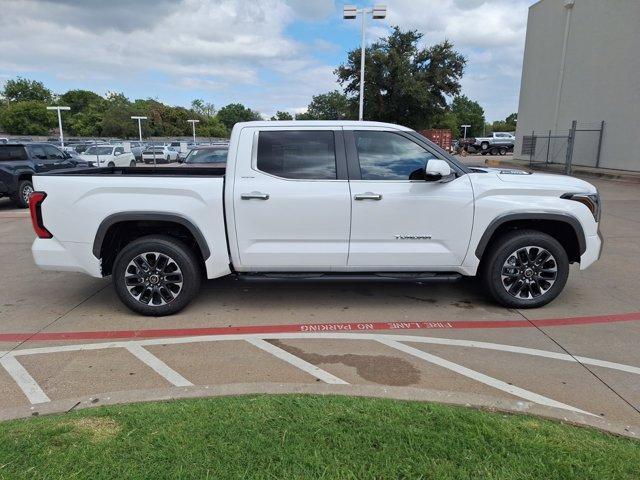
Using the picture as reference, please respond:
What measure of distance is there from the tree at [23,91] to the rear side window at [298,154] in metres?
90.4


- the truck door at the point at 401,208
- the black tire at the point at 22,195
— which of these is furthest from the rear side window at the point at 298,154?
the black tire at the point at 22,195

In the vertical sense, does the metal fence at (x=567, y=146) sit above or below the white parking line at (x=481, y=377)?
above

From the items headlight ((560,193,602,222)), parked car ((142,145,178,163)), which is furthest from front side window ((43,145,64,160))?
parked car ((142,145,178,163))

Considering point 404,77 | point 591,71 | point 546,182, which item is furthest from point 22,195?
point 404,77

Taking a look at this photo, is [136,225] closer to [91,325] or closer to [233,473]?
[91,325]

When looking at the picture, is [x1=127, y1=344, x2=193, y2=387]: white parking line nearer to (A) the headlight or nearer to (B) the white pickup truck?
(B) the white pickup truck

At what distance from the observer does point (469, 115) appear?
108 metres

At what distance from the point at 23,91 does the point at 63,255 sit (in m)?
92.6

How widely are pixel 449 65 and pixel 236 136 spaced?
133ft

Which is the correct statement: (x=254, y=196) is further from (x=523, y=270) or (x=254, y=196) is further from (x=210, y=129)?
(x=210, y=129)

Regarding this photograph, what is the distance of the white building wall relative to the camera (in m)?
19.2

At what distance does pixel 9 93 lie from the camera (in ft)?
262

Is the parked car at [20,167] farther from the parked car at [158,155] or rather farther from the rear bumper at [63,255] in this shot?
the parked car at [158,155]

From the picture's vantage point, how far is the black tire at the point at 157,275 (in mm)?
4645
